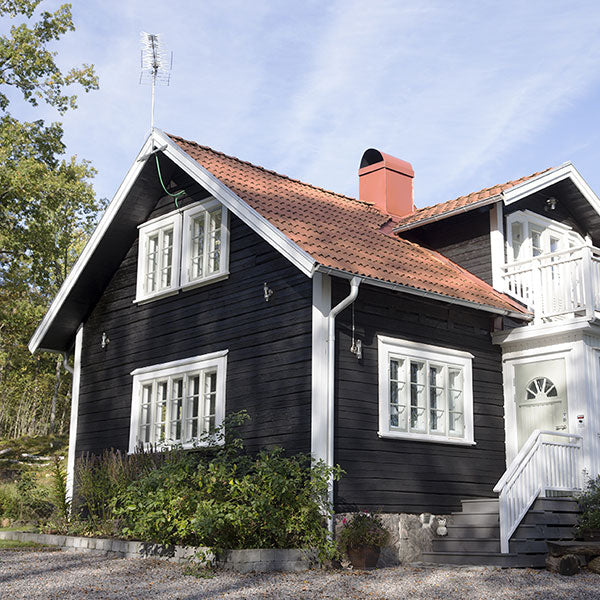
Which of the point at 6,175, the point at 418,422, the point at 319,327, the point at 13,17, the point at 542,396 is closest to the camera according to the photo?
the point at 319,327

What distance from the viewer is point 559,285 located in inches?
501

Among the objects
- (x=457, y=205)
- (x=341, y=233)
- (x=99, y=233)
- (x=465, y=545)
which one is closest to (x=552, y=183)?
(x=457, y=205)

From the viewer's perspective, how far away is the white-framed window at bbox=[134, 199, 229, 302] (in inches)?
526

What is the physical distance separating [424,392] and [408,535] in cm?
210

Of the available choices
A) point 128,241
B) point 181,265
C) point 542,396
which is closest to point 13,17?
point 128,241

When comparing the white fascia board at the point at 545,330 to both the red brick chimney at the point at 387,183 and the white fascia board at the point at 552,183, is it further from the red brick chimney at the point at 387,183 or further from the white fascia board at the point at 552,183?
the red brick chimney at the point at 387,183

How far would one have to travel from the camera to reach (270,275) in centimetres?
1201

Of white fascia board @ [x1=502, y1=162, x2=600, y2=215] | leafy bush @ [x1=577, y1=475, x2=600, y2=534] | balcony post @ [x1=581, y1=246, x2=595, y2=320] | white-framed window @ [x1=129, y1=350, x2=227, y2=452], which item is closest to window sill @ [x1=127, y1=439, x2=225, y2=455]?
white-framed window @ [x1=129, y1=350, x2=227, y2=452]

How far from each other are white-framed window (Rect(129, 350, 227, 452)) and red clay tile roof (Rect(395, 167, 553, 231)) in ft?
14.9

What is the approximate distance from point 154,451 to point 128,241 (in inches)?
167

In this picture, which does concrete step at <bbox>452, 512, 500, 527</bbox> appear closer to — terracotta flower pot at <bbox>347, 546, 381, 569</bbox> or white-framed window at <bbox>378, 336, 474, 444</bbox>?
white-framed window at <bbox>378, 336, 474, 444</bbox>

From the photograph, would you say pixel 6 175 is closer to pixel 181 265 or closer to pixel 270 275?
pixel 181 265

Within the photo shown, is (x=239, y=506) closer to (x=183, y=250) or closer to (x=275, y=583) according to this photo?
(x=275, y=583)

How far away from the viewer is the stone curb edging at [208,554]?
9.30 metres
